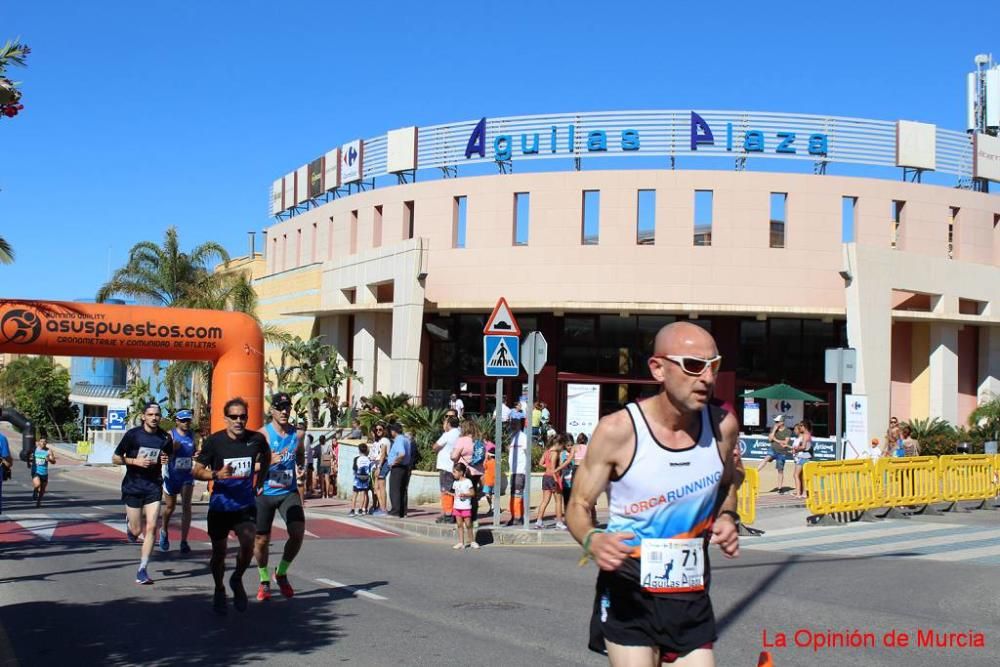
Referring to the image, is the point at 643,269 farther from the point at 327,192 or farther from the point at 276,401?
the point at 276,401

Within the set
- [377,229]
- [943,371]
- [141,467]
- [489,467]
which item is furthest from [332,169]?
[141,467]

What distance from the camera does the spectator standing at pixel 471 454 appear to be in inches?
611

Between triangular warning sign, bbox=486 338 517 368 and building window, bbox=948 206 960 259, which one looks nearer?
triangular warning sign, bbox=486 338 517 368

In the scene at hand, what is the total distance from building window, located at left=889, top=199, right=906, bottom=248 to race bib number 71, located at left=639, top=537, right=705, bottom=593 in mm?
→ 31317

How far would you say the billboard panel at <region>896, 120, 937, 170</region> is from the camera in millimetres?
33969

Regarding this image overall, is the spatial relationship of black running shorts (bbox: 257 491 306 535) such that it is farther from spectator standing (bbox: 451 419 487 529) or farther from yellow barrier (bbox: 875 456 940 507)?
yellow barrier (bbox: 875 456 940 507)

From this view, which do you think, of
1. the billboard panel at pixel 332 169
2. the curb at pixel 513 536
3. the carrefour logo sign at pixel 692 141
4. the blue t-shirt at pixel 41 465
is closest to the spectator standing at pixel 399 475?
the curb at pixel 513 536

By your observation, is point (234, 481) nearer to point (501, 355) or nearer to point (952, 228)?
point (501, 355)

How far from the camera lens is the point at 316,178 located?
43719 millimetres

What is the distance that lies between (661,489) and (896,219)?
106 ft

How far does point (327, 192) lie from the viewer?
140 feet

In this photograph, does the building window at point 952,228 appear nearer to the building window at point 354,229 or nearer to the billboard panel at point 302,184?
the building window at point 354,229

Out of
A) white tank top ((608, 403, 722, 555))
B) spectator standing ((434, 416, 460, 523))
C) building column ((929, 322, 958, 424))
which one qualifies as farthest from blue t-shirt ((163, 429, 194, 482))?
building column ((929, 322, 958, 424))

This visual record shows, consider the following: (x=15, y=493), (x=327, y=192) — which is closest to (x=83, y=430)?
(x=327, y=192)
